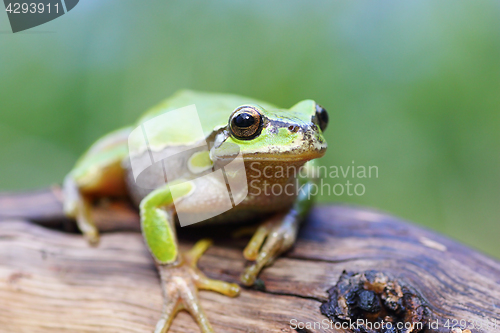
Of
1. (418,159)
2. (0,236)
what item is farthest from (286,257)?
(418,159)

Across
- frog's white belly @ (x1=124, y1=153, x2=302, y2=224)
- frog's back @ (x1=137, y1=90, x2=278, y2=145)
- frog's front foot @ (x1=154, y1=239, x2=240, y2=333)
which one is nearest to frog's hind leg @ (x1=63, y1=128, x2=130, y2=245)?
frog's back @ (x1=137, y1=90, x2=278, y2=145)

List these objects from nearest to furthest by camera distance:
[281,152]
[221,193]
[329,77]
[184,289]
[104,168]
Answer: [281,152], [184,289], [221,193], [104,168], [329,77]

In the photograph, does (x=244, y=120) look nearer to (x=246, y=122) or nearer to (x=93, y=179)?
(x=246, y=122)

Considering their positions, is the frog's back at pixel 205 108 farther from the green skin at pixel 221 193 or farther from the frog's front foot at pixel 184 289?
the frog's front foot at pixel 184 289

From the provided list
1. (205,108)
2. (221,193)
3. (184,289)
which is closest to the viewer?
(184,289)

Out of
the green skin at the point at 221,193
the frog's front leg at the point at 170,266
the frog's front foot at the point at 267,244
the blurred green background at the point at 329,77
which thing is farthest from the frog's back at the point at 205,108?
the blurred green background at the point at 329,77

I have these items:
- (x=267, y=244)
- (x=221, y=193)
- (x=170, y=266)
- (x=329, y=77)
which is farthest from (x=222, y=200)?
(x=329, y=77)

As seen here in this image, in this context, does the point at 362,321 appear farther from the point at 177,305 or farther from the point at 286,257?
the point at 177,305
